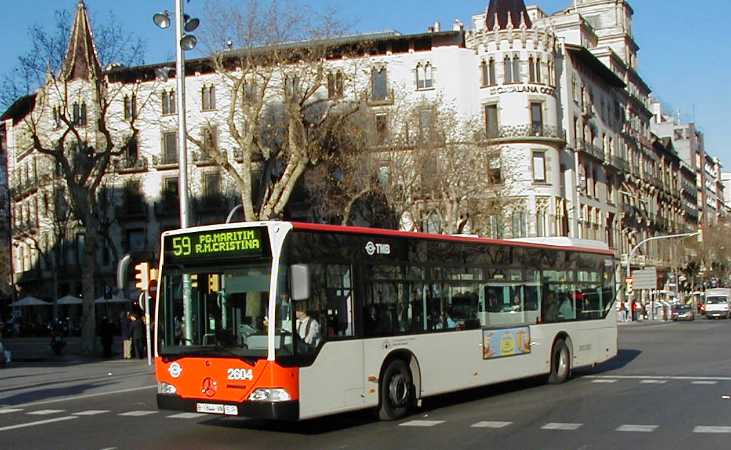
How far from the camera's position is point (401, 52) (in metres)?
61.1

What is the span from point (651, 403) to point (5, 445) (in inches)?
368

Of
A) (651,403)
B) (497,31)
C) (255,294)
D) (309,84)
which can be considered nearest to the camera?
(255,294)

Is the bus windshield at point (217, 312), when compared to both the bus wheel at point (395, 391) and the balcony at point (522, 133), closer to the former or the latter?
the bus wheel at point (395, 391)

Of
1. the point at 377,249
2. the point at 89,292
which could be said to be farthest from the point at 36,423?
the point at 89,292

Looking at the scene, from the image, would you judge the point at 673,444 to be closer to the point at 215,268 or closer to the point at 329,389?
the point at 329,389

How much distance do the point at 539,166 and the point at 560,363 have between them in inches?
1709

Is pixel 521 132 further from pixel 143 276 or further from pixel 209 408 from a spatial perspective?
pixel 209 408

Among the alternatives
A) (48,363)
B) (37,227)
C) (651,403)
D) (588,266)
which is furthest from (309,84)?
(37,227)

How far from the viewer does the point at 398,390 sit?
13555 mm

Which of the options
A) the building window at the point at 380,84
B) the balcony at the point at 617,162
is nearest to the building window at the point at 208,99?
the building window at the point at 380,84

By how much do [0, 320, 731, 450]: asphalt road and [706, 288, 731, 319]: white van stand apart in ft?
171

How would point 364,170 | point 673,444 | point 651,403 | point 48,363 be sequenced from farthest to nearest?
point 364,170, point 48,363, point 651,403, point 673,444

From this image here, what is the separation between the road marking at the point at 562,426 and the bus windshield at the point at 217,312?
3681 millimetres

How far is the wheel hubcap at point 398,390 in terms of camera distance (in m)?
13.4
